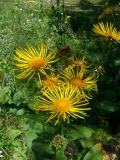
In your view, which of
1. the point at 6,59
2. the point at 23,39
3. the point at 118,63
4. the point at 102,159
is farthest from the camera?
the point at 23,39

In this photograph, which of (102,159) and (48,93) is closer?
(48,93)

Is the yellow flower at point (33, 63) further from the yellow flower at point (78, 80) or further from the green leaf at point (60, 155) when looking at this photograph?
the green leaf at point (60, 155)

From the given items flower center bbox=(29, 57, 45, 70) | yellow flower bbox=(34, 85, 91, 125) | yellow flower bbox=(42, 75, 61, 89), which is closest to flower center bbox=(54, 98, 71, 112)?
yellow flower bbox=(34, 85, 91, 125)

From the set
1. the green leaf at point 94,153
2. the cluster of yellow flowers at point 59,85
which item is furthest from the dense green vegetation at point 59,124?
the cluster of yellow flowers at point 59,85

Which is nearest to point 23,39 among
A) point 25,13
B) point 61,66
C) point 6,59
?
point 6,59

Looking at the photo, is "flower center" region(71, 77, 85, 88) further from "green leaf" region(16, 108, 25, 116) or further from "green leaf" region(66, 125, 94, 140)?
"green leaf" region(16, 108, 25, 116)

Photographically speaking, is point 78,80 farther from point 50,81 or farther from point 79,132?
point 79,132

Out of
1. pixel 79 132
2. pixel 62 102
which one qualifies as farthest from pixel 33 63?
pixel 79 132

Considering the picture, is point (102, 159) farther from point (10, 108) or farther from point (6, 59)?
point (6, 59)
